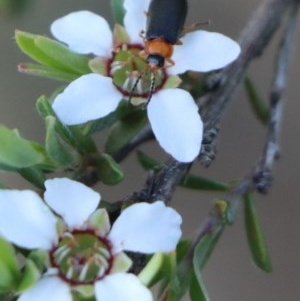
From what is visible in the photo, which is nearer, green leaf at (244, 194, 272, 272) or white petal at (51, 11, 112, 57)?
white petal at (51, 11, 112, 57)

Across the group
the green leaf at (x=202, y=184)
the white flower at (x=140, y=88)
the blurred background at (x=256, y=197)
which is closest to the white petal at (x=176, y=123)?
the white flower at (x=140, y=88)

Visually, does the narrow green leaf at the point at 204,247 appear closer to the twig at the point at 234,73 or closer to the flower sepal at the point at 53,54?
the twig at the point at 234,73

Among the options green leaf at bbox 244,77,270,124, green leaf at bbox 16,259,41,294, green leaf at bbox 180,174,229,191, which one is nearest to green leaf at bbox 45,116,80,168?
green leaf at bbox 16,259,41,294

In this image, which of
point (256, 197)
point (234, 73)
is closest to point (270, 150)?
point (234, 73)

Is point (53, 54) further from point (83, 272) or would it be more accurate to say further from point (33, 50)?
point (83, 272)

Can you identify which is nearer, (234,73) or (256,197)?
(234,73)

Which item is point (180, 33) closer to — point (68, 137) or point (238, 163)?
point (68, 137)

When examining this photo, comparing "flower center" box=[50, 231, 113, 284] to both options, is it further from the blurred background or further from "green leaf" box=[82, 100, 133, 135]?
the blurred background
